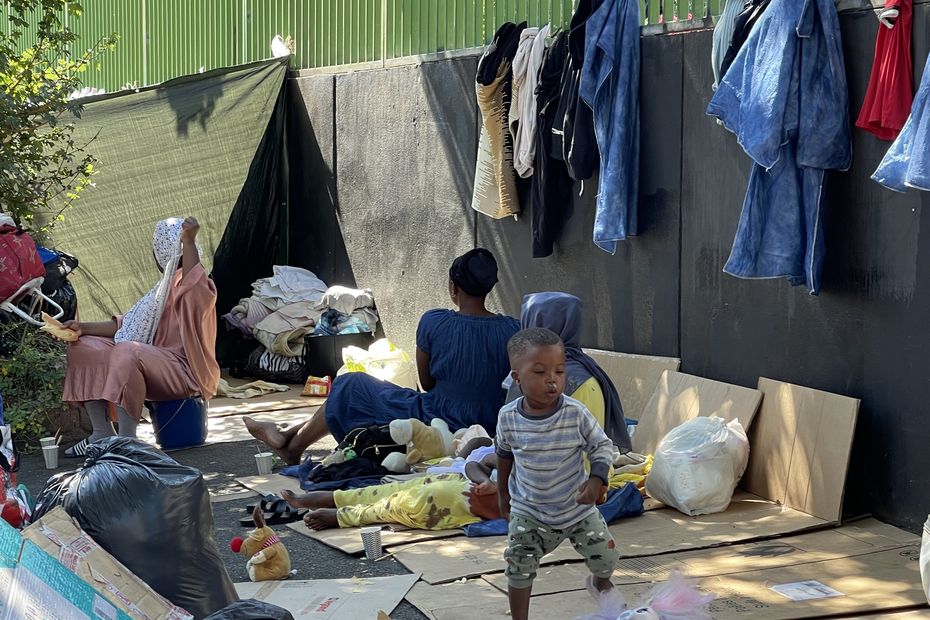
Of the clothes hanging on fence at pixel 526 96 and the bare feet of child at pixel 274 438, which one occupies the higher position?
the clothes hanging on fence at pixel 526 96

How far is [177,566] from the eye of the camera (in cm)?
366

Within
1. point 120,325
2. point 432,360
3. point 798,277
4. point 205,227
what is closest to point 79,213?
point 205,227

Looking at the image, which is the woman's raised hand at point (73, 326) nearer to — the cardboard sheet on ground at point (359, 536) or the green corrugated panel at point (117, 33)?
the cardboard sheet on ground at point (359, 536)

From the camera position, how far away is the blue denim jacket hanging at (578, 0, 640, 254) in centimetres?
675

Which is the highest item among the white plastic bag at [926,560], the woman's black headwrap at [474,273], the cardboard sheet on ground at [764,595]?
the woman's black headwrap at [474,273]

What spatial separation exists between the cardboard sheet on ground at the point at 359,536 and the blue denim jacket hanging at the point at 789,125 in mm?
1943

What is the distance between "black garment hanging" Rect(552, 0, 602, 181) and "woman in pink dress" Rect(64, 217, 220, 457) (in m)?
2.31

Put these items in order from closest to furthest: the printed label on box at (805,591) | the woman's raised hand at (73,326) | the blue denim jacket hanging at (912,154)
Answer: the printed label on box at (805,591) < the blue denim jacket hanging at (912,154) < the woman's raised hand at (73,326)

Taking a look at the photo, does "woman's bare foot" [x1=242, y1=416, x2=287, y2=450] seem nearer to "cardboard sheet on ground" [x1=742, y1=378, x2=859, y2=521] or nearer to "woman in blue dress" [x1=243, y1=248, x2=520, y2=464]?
"woman in blue dress" [x1=243, y1=248, x2=520, y2=464]

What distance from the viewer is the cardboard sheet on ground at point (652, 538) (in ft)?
15.9

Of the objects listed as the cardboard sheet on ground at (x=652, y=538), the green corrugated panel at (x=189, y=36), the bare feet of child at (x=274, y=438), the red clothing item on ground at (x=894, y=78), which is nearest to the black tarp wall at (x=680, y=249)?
the red clothing item on ground at (x=894, y=78)

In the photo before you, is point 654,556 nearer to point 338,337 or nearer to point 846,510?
point 846,510

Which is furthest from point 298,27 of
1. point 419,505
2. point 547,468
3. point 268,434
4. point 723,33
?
point 547,468

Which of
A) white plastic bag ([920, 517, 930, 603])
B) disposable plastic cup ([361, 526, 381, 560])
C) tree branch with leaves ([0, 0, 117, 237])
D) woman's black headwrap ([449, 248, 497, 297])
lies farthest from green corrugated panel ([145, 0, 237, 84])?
white plastic bag ([920, 517, 930, 603])
